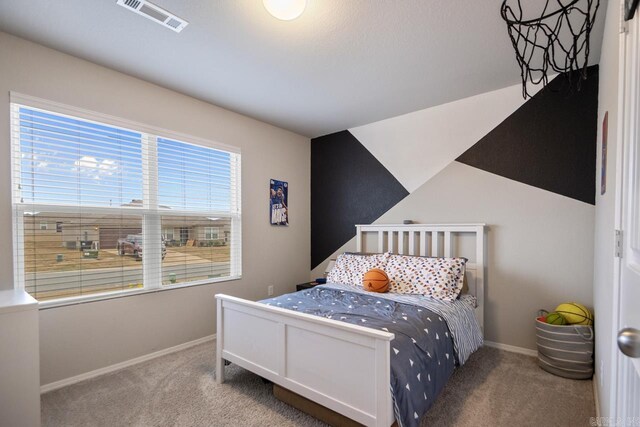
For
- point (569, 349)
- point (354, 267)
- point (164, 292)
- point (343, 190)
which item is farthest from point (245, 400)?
point (343, 190)

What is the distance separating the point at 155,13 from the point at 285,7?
2.80 feet

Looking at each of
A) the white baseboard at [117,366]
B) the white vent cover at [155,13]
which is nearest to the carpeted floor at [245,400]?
the white baseboard at [117,366]

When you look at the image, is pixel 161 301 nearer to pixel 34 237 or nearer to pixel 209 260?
pixel 209 260

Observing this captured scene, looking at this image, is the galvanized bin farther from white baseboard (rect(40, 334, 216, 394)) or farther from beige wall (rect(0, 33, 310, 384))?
white baseboard (rect(40, 334, 216, 394))

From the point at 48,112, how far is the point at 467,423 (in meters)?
3.55

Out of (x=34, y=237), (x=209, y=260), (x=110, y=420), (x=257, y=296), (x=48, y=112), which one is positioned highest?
(x=48, y=112)

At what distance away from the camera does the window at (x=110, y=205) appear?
7.37 ft

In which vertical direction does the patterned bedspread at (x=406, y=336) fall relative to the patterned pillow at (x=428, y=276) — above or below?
below

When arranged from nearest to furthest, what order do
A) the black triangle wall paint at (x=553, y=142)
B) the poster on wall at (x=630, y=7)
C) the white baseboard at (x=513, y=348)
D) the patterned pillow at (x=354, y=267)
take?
1. the poster on wall at (x=630, y=7)
2. the black triangle wall paint at (x=553, y=142)
3. the white baseboard at (x=513, y=348)
4. the patterned pillow at (x=354, y=267)

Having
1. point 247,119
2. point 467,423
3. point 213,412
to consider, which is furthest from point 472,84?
point 213,412

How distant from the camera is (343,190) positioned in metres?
4.13

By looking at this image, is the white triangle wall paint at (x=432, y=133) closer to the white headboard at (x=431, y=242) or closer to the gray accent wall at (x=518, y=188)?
the gray accent wall at (x=518, y=188)

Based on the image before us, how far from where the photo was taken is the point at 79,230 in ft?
8.08

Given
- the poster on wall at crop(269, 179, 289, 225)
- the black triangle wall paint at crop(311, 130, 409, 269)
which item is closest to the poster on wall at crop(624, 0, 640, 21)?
the black triangle wall paint at crop(311, 130, 409, 269)
